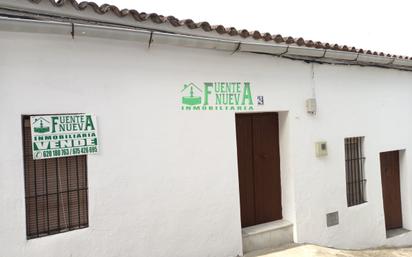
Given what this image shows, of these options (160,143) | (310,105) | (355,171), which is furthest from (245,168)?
(355,171)

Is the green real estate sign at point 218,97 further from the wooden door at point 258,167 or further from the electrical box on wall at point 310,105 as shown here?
the electrical box on wall at point 310,105

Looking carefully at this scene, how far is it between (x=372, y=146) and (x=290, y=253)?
3256 mm

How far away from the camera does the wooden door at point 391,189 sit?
27.0 ft

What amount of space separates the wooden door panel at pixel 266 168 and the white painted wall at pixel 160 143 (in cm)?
20

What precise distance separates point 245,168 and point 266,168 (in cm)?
46

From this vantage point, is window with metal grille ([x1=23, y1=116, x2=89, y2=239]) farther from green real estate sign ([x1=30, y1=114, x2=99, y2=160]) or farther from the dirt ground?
the dirt ground

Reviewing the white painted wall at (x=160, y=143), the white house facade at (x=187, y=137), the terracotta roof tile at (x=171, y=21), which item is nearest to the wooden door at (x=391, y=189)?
the white house facade at (x=187, y=137)

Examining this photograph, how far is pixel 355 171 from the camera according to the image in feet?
24.3

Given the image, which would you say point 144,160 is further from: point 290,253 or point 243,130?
point 290,253

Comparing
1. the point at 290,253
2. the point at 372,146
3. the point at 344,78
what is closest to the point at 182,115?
the point at 290,253

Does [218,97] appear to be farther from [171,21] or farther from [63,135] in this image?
[63,135]

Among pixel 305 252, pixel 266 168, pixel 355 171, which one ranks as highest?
pixel 266 168

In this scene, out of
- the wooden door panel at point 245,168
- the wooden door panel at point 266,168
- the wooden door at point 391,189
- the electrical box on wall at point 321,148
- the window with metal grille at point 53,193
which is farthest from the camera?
the wooden door at point 391,189

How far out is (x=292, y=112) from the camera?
625 centimetres
